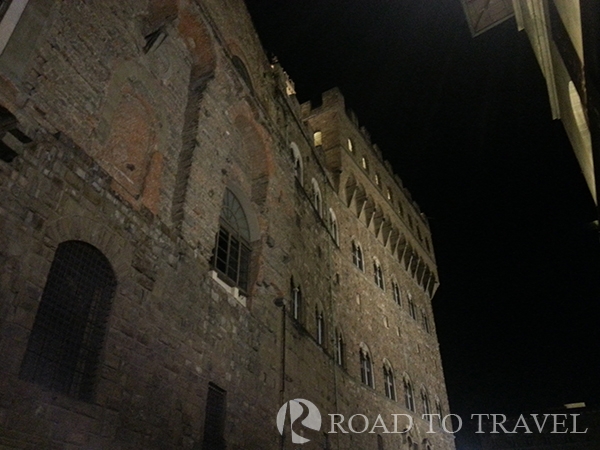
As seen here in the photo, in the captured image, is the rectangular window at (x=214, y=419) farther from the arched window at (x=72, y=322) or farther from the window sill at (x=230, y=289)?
the arched window at (x=72, y=322)

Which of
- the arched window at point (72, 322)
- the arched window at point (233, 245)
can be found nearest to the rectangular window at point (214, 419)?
the arched window at point (233, 245)

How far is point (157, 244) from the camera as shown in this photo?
6.10 m

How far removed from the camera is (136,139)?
258 inches

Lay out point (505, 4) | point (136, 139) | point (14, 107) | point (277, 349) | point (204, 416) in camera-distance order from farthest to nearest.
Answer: point (505, 4) → point (277, 349) → point (136, 139) → point (204, 416) → point (14, 107)

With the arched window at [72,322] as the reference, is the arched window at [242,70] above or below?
above

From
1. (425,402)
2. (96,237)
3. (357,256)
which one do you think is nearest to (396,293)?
(357,256)

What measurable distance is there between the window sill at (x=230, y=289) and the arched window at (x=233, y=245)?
9cm

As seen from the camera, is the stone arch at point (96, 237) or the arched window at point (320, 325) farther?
the arched window at point (320, 325)

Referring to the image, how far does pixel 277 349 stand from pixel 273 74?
7.66 meters

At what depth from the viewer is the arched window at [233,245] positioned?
26.0 ft

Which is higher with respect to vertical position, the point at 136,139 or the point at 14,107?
the point at 136,139

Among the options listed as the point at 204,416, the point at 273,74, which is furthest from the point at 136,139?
the point at 273,74

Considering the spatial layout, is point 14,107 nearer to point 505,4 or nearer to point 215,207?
point 215,207

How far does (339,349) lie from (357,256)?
14.7 feet
